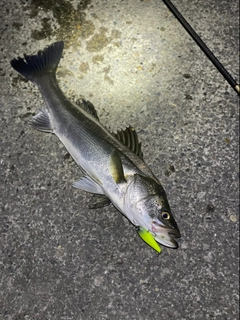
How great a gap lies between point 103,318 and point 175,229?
2.64 ft

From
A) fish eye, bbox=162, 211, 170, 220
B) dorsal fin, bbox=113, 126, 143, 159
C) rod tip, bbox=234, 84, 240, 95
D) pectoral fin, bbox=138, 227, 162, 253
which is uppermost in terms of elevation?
Answer: dorsal fin, bbox=113, 126, 143, 159

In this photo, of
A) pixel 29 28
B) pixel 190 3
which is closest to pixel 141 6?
pixel 190 3

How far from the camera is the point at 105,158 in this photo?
7.53 feet

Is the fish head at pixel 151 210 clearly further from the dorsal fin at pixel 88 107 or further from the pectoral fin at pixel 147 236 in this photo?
the dorsal fin at pixel 88 107

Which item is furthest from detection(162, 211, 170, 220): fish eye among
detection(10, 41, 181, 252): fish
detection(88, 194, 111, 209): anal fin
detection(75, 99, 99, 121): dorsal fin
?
detection(75, 99, 99, 121): dorsal fin

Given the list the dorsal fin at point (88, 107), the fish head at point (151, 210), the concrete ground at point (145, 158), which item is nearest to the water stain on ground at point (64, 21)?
the concrete ground at point (145, 158)

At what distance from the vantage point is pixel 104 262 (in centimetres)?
245

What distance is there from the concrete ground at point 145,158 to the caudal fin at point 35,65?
0.14 meters

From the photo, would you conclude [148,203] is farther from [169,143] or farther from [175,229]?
[169,143]

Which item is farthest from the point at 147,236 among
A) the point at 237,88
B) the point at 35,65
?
the point at 35,65

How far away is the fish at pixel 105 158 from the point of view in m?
2.17

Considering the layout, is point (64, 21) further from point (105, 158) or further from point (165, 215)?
point (165, 215)

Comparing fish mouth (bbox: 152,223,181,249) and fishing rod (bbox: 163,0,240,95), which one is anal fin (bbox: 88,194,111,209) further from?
fishing rod (bbox: 163,0,240,95)

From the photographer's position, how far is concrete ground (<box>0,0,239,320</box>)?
238 cm
